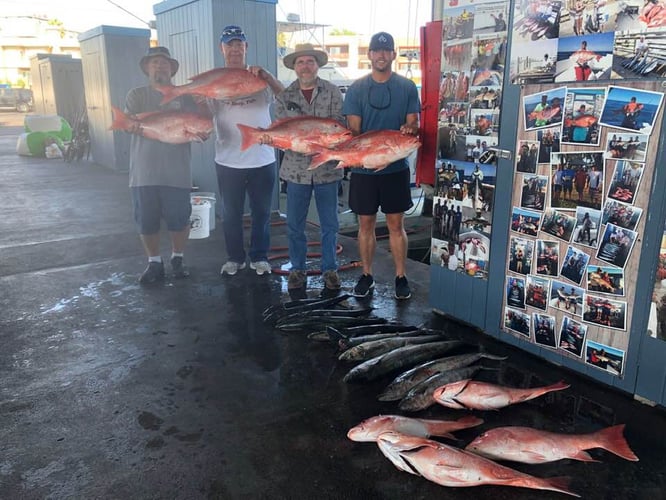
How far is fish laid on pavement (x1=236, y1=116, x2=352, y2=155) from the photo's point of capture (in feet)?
12.8

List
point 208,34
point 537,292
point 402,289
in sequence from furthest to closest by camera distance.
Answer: point 208,34
point 402,289
point 537,292

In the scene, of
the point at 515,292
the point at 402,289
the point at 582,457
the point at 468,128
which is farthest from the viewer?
the point at 402,289

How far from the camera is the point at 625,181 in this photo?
285 cm

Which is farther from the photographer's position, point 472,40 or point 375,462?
point 472,40

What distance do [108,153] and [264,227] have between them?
29.8ft

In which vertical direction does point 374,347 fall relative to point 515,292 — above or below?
below

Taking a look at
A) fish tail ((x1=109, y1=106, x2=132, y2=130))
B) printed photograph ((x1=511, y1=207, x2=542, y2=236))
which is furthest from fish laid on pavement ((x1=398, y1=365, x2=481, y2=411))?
fish tail ((x1=109, y1=106, x2=132, y2=130))

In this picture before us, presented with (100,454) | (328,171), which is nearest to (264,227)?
(328,171)

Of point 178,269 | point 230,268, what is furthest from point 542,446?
point 178,269

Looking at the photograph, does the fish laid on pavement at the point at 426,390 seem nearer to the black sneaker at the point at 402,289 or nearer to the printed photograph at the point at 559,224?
the printed photograph at the point at 559,224

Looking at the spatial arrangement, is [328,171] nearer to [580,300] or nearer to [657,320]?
[580,300]

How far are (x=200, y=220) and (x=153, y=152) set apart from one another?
175 cm

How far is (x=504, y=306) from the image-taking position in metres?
3.67

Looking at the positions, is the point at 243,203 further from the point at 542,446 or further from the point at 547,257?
the point at 542,446
